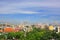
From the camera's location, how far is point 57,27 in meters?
5.24

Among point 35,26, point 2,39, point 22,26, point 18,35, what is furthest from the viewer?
point 22,26

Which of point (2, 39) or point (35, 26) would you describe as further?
point (35, 26)

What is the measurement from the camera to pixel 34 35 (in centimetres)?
409

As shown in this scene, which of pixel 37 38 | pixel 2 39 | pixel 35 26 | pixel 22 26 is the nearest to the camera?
pixel 2 39

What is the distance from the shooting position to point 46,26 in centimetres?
555

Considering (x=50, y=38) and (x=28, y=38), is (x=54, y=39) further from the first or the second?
(x=28, y=38)

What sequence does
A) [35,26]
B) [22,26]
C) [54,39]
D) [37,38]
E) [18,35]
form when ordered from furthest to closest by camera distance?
[22,26], [35,26], [18,35], [37,38], [54,39]

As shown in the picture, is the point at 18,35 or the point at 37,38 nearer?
the point at 37,38

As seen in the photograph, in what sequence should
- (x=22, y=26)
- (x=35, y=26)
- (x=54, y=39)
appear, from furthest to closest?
(x=22, y=26)
(x=35, y=26)
(x=54, y=39)

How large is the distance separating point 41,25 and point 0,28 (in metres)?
1.28

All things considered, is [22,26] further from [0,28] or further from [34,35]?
[34,35]

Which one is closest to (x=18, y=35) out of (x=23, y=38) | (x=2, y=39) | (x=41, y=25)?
(x=23, y=38)

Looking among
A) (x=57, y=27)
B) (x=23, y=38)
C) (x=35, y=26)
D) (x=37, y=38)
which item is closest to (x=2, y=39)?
(x=23, y=38)

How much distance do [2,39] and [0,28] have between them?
1.95m
